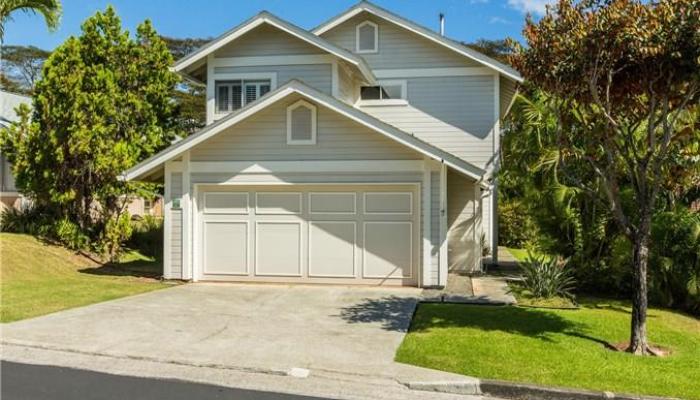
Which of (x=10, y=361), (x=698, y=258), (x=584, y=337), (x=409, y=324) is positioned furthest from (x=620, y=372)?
(x=10, y=361)

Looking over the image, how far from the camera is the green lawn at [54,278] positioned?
34.5 ft

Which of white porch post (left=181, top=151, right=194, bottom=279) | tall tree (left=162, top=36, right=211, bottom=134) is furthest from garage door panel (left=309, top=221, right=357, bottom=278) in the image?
tall tree (left=162, top=36, right=211, bottom=134)

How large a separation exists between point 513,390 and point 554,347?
6.23 ft

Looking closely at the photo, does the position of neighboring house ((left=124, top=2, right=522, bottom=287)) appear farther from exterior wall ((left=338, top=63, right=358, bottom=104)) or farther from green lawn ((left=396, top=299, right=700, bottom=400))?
green lawn ((left=396, top=299, right=700, bottom=400))

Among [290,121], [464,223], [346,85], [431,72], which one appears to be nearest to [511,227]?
[464,223]

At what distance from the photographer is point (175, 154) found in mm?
13273

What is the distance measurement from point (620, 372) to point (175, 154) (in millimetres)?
10147

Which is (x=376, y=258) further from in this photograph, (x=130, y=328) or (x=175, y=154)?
(x=130, y=328)

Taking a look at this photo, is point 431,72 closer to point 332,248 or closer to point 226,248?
point 332,248

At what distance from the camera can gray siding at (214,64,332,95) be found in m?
16.2

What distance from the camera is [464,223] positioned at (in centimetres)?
1578

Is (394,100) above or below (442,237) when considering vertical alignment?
above

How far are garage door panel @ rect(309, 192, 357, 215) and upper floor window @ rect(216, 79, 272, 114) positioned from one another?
186 inches

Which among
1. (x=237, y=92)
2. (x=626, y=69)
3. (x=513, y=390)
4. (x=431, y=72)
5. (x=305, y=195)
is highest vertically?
(x=431, y=72)
